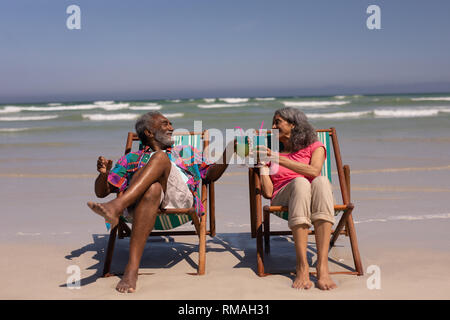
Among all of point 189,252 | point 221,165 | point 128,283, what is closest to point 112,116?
point 189,252

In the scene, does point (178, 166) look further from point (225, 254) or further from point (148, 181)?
point (225, 254)

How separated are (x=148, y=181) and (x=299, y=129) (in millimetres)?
1105

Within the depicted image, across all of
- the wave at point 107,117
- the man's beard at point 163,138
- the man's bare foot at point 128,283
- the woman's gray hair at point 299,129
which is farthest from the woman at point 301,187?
the wave at point 107,117

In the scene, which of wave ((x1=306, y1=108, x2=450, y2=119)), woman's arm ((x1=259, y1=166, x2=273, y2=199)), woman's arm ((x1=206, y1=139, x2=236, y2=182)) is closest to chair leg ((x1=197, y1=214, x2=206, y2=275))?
woman's arm ((x1=206, y1=139, x2=236, y2=182))

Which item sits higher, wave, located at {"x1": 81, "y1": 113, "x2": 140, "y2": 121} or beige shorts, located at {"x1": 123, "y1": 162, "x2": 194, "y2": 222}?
wave, located at {"x1": 81, "y1": 113, "x2": 140, "y2": 121}

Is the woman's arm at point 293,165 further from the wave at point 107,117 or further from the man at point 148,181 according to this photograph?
the wave at point 107,117

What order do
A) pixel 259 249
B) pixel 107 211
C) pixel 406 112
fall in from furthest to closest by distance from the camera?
pixel 406 112
pixel 259 249
pixel 107 211

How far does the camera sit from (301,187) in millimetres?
2848

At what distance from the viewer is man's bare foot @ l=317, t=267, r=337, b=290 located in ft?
8.98

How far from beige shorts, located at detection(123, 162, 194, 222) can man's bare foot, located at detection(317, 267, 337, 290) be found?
941mm

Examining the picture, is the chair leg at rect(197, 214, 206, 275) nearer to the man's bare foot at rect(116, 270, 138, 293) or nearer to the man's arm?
the man's bare foot at rect(116, 270, 138, 293)
